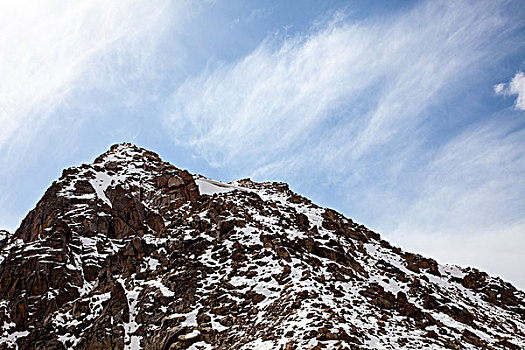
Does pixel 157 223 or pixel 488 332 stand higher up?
pixel 157 223

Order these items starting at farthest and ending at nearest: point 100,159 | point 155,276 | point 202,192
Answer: point 100,159 → point 202,192 → point 155,276

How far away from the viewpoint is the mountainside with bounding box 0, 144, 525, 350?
88.1ft

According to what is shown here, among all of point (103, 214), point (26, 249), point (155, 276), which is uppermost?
point (103, 214)

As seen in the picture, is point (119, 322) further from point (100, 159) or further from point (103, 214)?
point (100, 159)

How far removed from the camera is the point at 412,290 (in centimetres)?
3859

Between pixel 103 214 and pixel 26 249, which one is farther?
pixel 103 214

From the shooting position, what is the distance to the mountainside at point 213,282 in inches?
1057

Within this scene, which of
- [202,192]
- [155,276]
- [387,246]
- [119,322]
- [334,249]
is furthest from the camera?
[387,246]

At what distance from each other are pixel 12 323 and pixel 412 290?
3618 centimetres

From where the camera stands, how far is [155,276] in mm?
37844

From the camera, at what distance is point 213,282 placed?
113 feet

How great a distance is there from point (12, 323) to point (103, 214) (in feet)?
52.2

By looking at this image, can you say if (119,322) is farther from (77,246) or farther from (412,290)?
(412,290)

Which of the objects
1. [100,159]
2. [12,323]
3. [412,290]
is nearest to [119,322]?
[12,323]
